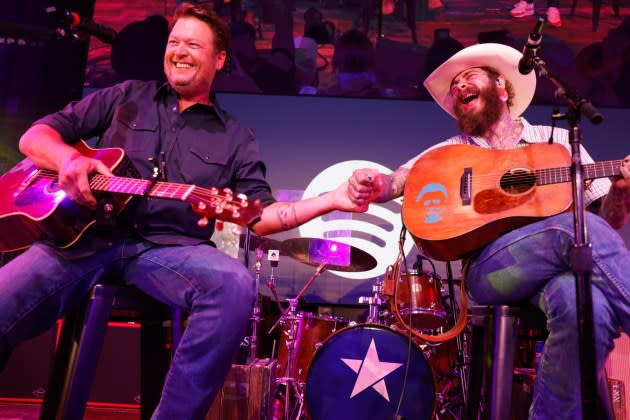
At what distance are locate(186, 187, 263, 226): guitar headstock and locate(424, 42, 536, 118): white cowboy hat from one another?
179 cm

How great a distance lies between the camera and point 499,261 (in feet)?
7.73

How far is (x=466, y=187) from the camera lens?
8.57 ft

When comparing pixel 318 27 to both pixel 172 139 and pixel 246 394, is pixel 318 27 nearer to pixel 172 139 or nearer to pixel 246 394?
pixel 172 139

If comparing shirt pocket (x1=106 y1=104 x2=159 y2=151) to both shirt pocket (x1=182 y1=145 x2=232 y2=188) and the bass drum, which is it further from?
the bass drum

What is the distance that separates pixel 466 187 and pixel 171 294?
1392 millimetres

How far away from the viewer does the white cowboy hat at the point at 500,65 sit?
3.40 metres

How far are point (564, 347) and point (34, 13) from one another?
590cm

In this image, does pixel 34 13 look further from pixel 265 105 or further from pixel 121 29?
pixel 265 105

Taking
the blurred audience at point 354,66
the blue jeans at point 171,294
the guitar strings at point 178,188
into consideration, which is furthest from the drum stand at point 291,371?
the guitar strings at point 178,188

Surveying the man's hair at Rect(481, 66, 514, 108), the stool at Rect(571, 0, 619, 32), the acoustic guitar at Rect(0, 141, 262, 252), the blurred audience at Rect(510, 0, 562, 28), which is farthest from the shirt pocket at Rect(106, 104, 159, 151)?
the stool at Rect(571, 0, 619, 32)

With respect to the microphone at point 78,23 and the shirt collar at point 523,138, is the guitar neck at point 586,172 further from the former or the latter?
the microphone at point 78,23

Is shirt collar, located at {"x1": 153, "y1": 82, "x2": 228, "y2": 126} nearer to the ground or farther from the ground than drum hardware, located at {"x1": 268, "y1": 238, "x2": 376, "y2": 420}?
farther from the ground

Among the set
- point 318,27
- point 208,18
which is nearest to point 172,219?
point 208,18

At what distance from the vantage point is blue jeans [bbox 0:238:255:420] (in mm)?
2104
